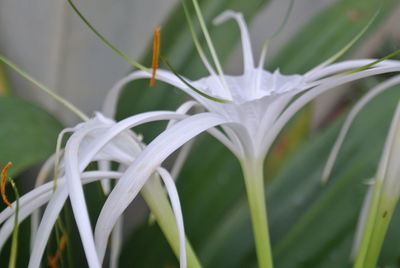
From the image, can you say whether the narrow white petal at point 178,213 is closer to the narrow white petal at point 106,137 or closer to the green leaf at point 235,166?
the narrow white petal at point 106,137

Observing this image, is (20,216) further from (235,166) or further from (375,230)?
(235,166)

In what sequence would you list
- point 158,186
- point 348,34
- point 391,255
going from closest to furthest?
point 158,186
point 391,255
point 348,34

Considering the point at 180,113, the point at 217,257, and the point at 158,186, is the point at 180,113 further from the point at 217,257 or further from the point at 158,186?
the point at 217,257

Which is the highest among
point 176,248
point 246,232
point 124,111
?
point 124,111

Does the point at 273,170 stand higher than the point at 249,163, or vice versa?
the point at 273,170

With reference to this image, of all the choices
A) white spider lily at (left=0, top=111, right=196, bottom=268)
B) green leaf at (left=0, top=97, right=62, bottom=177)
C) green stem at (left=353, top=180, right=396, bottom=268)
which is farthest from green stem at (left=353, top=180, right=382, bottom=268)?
green leaf at (left=0, top=97, right=62, bottom=177)

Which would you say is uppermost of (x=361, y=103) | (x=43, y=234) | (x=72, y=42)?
(x=72, y=42)

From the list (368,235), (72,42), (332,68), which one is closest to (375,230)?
(368,235)

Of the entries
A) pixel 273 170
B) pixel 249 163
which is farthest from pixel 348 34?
pixel 249 163
